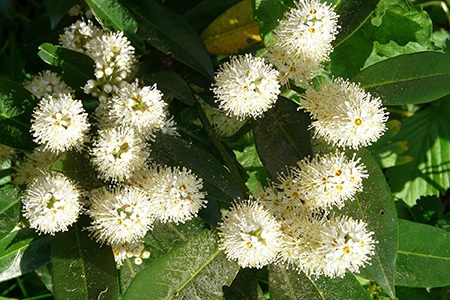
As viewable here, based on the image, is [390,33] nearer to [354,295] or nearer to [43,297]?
[354,295]

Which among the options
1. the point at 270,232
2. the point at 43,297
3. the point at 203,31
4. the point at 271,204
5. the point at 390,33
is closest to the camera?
the point at 270,232

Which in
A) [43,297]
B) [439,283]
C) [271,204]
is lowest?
[43,297]

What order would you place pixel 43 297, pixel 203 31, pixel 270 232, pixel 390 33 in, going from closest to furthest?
1. pixel 270 232
2. pixel 390 33
3. pixel 203 31
4. pixel 43 297

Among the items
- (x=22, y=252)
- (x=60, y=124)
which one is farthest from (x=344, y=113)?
(x=22, y=252)

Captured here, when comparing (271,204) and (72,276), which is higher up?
(271,204)

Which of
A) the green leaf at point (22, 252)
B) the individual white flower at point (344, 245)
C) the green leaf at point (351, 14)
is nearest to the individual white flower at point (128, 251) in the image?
the green leaf at point (22, 252)

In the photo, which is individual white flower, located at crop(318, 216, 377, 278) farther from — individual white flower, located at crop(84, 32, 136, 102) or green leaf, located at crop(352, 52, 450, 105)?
individual white flower, located at crop(84, 32, 136, 102)

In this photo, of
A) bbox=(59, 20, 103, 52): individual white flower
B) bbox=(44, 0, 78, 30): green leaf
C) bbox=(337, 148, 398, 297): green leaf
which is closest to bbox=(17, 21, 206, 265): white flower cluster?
bbox=(59, 20, 103, 52): individual white flower

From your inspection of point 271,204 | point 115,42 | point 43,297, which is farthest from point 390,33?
point 43,297
